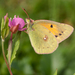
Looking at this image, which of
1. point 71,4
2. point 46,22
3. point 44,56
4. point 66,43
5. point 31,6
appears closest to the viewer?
point 46,22

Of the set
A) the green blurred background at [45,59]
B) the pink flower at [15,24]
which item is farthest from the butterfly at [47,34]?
the green blurred background at [45,59]

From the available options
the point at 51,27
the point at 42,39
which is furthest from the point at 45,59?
the point at 51,27

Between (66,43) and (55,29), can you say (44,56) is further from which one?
(66,43)

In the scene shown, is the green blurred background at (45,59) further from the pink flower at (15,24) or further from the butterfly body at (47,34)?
the pink flower at (15,24)

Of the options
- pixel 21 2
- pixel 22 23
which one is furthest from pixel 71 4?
pixel 22 23

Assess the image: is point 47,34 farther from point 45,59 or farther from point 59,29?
point 45,59

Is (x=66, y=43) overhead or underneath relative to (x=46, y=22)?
underneath

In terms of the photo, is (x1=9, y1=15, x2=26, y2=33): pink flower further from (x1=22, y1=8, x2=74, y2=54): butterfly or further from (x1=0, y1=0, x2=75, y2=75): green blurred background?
(x1=0, y1=0, x2=75, y2=75): green blurred background
